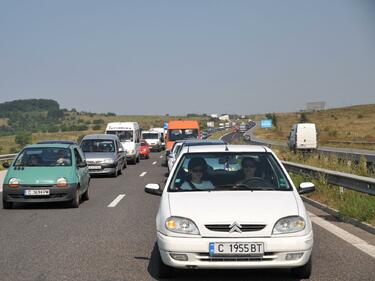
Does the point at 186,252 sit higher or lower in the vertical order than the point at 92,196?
→ higher

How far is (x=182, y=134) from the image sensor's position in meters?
35.6

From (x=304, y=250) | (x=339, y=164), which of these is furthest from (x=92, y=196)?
(x=304, y=250)

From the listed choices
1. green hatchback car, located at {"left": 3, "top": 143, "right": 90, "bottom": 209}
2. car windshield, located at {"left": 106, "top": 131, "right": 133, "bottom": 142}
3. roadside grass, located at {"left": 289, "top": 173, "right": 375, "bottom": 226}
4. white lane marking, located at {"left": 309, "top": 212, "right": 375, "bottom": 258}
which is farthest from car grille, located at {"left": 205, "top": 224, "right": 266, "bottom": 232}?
car windshield, located at {"left": 106, "top": 131, "right": 133, "bottom": 142}

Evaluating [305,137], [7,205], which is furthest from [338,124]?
[7,205]

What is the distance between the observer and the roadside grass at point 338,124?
77500mm

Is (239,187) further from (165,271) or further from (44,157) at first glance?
(44,157)

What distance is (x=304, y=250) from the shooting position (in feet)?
18.6

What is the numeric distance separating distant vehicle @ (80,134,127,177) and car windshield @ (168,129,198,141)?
32.9ft

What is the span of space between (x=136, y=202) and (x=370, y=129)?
249 feet

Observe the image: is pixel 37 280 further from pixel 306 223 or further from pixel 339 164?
pixel 339 164

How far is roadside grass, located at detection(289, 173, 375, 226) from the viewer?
973 cm

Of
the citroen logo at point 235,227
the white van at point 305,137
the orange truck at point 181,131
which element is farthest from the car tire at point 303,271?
the white van at point 305,137

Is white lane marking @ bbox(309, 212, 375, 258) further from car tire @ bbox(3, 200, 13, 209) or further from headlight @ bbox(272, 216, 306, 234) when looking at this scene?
car tire @ bbox(3, 200, 13, 209)

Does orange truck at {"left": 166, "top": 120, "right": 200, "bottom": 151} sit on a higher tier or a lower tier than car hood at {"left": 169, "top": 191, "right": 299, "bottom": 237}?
lower
